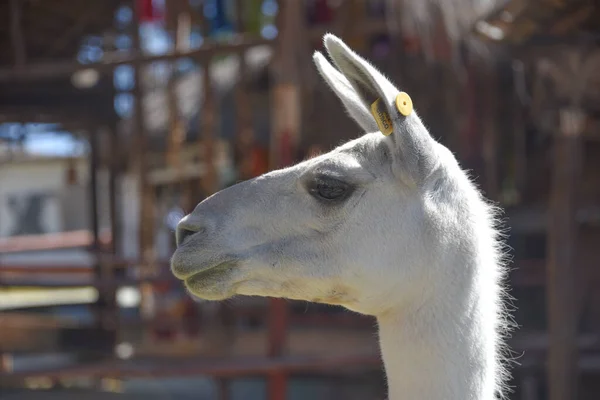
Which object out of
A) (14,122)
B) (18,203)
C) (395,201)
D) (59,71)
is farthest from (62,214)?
(395,201)

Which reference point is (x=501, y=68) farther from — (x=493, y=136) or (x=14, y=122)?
(x=14, y=122)

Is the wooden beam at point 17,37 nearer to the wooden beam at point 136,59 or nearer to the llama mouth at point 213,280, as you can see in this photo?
the wooden beam at point 136,59

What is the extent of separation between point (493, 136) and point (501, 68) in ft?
2.00

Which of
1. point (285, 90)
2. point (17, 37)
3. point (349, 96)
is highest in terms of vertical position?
point (17, 37)

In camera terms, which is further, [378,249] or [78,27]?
[78,27]

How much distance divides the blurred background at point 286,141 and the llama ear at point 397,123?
2.62 metres

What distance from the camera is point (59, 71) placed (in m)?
6.00

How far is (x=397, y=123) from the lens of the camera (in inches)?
88.6

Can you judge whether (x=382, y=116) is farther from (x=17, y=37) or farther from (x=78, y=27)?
(x=78, y=27)

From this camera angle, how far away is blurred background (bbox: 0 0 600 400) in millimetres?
5516

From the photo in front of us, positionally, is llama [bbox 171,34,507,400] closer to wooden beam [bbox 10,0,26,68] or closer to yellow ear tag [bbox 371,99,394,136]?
Answer: yellow ear tag [bbox 371,99,394,136]

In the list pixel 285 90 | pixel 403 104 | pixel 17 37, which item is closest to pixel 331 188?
pixel 403 104

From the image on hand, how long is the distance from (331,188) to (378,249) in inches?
9.1

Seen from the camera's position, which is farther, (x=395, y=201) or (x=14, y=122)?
(x=14, y=122)
